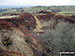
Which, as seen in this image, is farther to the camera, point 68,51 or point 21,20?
point 21,20

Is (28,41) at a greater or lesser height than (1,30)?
lesser

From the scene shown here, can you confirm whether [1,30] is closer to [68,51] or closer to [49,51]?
[49,51]

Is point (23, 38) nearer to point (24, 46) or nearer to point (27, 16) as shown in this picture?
point (24, 46)

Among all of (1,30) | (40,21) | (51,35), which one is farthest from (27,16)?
(1,30)

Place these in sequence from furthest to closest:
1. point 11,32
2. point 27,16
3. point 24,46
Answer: point 27,16, point 11,32, point 24,46

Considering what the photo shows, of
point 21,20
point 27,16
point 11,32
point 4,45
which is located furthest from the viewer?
point 27,16

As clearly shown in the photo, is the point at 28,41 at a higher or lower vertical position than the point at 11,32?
lower

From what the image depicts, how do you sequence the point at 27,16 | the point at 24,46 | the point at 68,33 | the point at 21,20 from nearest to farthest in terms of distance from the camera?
the point at 24,46 < the point at 68,33 < the point at 21,20 < the point at 27,16

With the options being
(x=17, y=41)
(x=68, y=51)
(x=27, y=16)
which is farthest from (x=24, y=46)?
(x=27, y=16)

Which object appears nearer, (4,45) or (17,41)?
(4,45)
